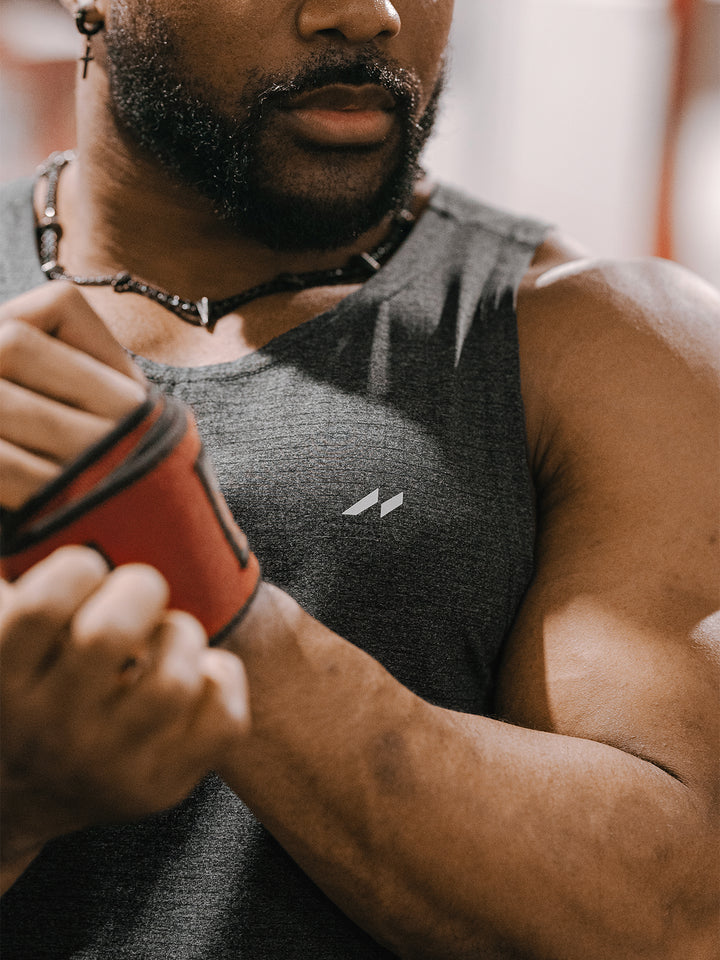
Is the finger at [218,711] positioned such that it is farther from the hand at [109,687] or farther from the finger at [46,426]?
the finger at [46,426]

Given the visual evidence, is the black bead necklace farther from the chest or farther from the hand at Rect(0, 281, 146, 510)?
the hand at Rect(0, 281, 146, 510)

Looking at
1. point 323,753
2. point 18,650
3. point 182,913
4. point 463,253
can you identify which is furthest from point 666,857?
point 463,253

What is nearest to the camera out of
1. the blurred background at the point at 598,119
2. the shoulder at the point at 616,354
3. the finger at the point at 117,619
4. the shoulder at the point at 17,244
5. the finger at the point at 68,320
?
the finger at the point at 117,619

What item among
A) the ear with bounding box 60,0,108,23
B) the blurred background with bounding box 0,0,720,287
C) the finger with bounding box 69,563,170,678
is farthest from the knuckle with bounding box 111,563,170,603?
the blurred background with bounding box 0,0,720,287

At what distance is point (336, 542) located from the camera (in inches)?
31.5

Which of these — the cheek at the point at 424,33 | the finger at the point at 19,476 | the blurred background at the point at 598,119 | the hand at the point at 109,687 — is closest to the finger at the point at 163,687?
the hand at the point at 109,687

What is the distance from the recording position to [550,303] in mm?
934

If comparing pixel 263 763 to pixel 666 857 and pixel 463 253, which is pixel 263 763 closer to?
pixel 666 857

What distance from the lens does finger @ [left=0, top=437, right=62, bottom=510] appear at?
0.52 meters

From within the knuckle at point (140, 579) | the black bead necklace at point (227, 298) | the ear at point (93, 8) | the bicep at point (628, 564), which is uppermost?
the ear at point (93, 8)

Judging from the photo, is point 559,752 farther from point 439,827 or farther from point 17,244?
point 17,244

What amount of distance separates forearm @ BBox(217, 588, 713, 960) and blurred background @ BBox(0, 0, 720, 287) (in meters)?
2.52

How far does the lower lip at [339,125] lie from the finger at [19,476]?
54cm

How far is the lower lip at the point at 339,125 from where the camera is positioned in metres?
0.91
